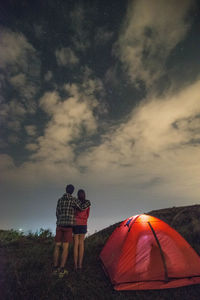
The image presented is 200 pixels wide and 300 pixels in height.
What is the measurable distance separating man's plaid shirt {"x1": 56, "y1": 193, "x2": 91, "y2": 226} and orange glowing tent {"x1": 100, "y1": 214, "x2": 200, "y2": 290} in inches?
69.8

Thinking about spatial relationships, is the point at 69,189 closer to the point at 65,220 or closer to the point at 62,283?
the point at 65,220

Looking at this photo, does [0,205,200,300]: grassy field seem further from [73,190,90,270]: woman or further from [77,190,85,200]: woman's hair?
[77,190,85,200]: woman's hair

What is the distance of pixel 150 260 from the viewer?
5105mm

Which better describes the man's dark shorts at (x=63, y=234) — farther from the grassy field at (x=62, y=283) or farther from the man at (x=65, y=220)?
the grassy field at (x=62, y=283)

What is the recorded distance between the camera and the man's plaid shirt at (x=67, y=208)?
19.3 feet

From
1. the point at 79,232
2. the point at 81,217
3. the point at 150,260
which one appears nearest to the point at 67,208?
the point at 81,217

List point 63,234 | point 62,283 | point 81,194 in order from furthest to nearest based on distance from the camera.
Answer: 1. point 81,194
2. point 63,234
3. point 62,283

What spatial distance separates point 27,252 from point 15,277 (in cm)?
325

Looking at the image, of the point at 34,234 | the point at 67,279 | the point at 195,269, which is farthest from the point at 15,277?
the point at 34,234

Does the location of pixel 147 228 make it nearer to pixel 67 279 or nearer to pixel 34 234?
pixel 67 279

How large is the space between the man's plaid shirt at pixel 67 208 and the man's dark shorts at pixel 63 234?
148 mm

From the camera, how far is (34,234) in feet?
40.5

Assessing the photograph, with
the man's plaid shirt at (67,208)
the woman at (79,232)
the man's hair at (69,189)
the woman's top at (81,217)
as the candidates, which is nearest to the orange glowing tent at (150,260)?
the woman at (79,232)

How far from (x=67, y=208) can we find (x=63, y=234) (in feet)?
2.75
